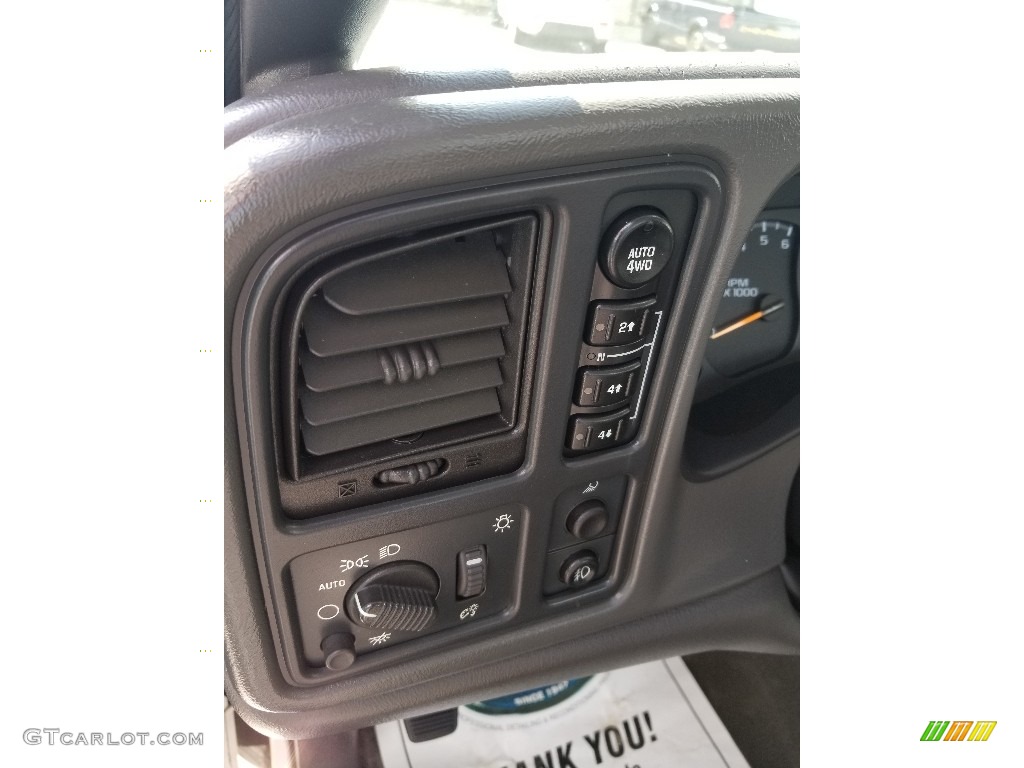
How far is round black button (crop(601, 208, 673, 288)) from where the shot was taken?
1.93 ft

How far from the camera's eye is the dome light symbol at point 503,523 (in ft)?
2.26

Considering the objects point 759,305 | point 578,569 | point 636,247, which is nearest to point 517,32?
point 636,247

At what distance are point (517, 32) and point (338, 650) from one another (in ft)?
1.74

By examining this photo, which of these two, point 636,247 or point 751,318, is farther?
point 751,318

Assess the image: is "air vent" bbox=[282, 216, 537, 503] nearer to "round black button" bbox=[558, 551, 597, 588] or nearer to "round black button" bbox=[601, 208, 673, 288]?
"round black button" bbox=[601, 208, 673, 288]

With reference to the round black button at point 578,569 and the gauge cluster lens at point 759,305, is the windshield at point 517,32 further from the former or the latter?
the round black button at point 578,569

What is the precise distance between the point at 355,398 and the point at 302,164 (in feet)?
0.55

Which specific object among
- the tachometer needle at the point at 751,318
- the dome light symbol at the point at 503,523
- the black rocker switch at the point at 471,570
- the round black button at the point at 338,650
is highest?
the tachometer needle at the point at 751,318

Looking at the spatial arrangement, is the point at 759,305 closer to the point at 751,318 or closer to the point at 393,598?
the point at 751,318

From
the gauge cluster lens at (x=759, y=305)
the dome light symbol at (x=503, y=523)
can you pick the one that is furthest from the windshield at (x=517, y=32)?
the dome light symbol at (x=503, y=523)

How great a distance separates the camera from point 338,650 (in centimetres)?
66

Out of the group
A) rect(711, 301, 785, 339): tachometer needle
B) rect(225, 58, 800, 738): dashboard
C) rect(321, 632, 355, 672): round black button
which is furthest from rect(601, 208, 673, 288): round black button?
rect(321, 632, 355, 672): round black button
